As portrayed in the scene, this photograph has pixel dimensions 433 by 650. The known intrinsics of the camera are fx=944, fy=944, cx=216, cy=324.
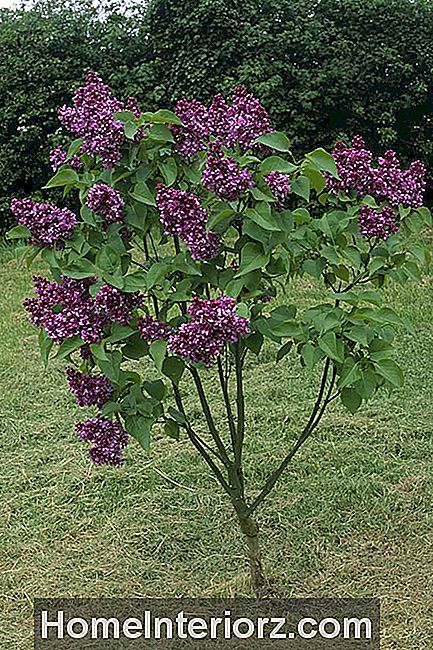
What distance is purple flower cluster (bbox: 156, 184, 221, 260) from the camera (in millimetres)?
2049

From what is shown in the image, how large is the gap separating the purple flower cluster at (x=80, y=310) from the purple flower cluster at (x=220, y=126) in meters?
0.37

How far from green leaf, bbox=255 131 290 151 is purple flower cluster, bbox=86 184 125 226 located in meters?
0.34

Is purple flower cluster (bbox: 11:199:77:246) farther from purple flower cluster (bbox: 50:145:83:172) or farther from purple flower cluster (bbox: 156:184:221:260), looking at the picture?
purple flower cluster (bbox: 156:184:221:260)

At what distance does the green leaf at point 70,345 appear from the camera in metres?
2.11

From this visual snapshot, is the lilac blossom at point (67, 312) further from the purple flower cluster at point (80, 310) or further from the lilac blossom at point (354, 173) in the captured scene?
the lilac blossom at point (354, 173)

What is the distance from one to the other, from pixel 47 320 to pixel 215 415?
1869 mm

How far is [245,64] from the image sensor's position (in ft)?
25.0

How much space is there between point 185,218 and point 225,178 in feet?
0.42

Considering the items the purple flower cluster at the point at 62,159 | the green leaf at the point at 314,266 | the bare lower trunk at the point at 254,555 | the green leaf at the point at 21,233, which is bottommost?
the bare lower trunk at the point at 254,555

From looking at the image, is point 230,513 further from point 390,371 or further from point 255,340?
point 390,371

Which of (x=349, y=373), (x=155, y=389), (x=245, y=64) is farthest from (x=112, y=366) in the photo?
(x=245, y=64)

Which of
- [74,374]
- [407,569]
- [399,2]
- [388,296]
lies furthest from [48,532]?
[399,2]

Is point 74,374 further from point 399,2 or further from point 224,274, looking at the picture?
point 399,2

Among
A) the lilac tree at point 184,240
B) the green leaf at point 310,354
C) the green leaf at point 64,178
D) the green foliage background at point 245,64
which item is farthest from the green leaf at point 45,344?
the green foliage background at point 245,64
